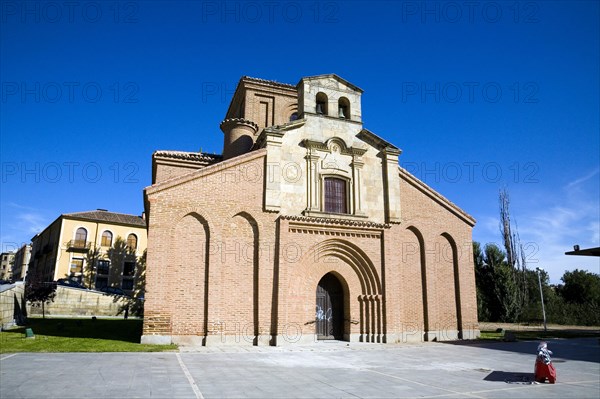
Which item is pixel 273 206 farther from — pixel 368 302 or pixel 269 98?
pixel 269 98

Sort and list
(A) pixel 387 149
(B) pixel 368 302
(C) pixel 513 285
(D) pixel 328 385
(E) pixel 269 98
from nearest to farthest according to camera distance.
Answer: (D) pixel 328 385
(B) pixel 368 302
(A) pixel 387 149
(E) pixel 269 98
(C) pixel 513 285

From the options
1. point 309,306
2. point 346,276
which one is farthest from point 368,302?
point 309,306

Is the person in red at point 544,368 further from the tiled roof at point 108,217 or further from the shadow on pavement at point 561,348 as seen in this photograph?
the tiled roof at point 108,217

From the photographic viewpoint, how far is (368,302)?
1809 centimetres

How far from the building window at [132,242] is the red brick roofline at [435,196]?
39445 millimetres

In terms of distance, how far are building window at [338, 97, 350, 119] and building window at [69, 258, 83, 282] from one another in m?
39.0

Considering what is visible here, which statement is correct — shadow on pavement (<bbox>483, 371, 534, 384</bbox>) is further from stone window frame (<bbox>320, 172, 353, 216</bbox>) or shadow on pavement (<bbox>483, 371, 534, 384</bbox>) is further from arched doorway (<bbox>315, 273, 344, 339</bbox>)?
stone window frame (<bbox>320, 172, 353, 216</bbox>)

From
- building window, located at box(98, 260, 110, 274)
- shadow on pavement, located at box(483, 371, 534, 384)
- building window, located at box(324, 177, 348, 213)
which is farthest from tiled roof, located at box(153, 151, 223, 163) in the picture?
building window, located at box(98, 260, 110, 274)

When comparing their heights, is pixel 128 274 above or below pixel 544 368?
above

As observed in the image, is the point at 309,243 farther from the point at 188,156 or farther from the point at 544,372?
the point at 544,372

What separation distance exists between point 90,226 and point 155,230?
37.6 metres

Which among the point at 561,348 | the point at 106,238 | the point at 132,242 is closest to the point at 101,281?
the point at 106,238

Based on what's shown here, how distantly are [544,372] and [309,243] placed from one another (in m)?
9.90

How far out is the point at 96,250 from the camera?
152 feet
